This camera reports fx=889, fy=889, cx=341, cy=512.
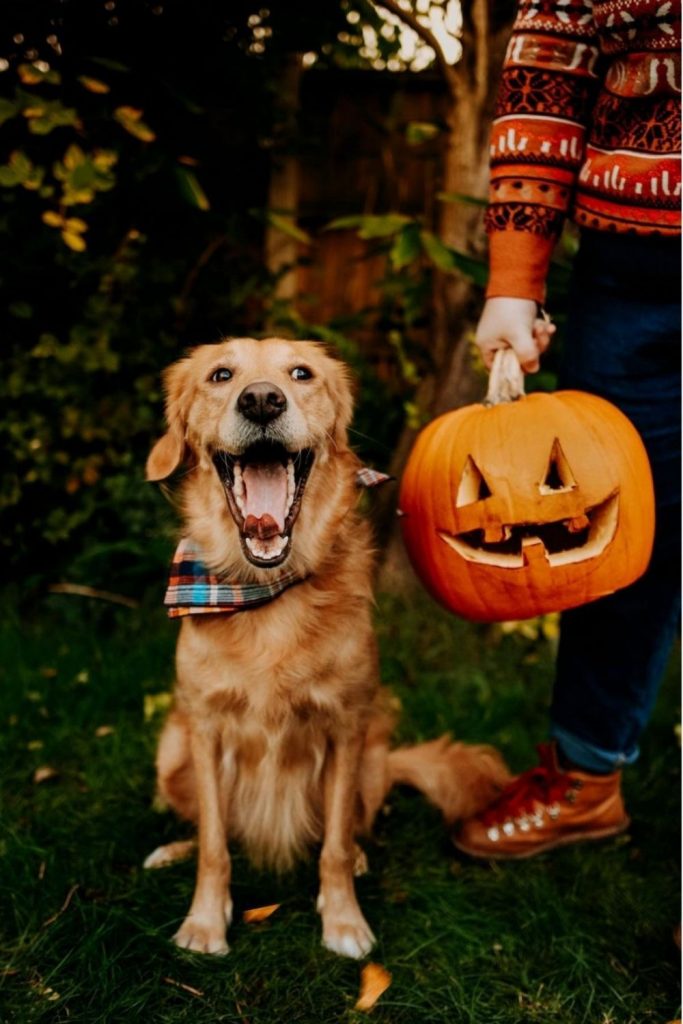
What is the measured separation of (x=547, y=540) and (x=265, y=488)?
0.66 meters

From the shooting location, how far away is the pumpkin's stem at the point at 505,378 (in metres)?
1.99

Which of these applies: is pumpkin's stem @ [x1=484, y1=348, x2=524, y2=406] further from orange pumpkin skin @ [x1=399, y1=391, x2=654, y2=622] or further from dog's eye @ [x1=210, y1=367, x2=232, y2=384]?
dog's eye @ [x1=210, y1=367, x2=232, y2=384]

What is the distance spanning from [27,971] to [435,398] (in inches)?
101

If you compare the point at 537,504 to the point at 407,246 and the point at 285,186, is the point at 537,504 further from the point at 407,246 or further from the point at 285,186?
the point at 285,186

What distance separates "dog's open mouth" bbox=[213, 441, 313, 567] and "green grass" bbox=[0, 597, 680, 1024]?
914 mm

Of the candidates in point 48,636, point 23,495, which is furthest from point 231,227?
point 48,636

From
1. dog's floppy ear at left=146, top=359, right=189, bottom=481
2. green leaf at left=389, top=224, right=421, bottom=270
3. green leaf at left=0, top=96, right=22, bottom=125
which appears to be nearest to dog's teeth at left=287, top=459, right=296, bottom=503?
dog's floppy ear at left=146, top=359, right=189, bottom=481

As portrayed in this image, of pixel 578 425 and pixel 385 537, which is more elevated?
pixel 578 425

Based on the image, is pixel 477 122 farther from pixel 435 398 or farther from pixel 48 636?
pixel 48 636

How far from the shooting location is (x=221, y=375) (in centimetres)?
221

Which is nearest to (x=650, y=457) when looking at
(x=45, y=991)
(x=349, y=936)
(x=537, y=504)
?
(x=537, y=504)

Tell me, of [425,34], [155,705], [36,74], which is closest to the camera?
[36,74]

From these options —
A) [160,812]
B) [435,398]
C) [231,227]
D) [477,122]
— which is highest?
[477,122]

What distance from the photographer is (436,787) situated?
249 centimetres
